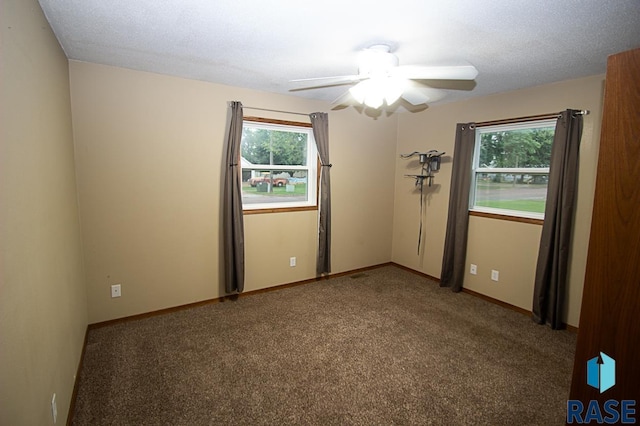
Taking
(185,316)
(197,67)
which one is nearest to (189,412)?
(185,316)

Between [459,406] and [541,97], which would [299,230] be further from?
[541,97]

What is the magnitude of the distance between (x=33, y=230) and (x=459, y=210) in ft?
12.5

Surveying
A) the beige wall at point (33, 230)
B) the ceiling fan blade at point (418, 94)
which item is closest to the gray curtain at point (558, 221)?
the ceiling fan blade at point (418, 94)

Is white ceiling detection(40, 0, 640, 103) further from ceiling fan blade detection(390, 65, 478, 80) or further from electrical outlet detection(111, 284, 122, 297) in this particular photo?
electrical outlet detection(111, 284, 122, 297)

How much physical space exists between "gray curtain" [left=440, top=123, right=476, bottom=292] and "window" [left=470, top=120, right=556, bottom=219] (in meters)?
0.20

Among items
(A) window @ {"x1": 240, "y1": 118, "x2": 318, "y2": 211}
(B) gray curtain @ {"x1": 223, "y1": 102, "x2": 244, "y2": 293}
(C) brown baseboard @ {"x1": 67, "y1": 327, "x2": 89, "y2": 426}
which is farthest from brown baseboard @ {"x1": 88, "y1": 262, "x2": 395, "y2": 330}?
(A) window @ {"x1": 240, "y1": 118, "x2": 318, "y2": 211}

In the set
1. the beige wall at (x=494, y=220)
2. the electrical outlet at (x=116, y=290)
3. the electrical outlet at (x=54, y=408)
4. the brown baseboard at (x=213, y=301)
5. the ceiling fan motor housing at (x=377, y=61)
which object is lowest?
the brown baseboard at (x=213, y=301)

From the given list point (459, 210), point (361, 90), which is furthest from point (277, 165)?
point (459, 210)

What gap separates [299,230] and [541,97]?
2969 millimetres

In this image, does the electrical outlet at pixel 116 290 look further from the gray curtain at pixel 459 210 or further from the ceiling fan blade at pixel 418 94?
the gray curtain at pixel 459 210

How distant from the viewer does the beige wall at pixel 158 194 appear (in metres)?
2.73

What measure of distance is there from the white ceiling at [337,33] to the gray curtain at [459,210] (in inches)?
36.2

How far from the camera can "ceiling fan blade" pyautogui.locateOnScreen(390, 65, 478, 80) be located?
6.59 feet

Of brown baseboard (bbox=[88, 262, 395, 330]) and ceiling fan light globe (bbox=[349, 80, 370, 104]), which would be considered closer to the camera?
ceiling fan light globe (bbox=[349, 80, 370, 104])
